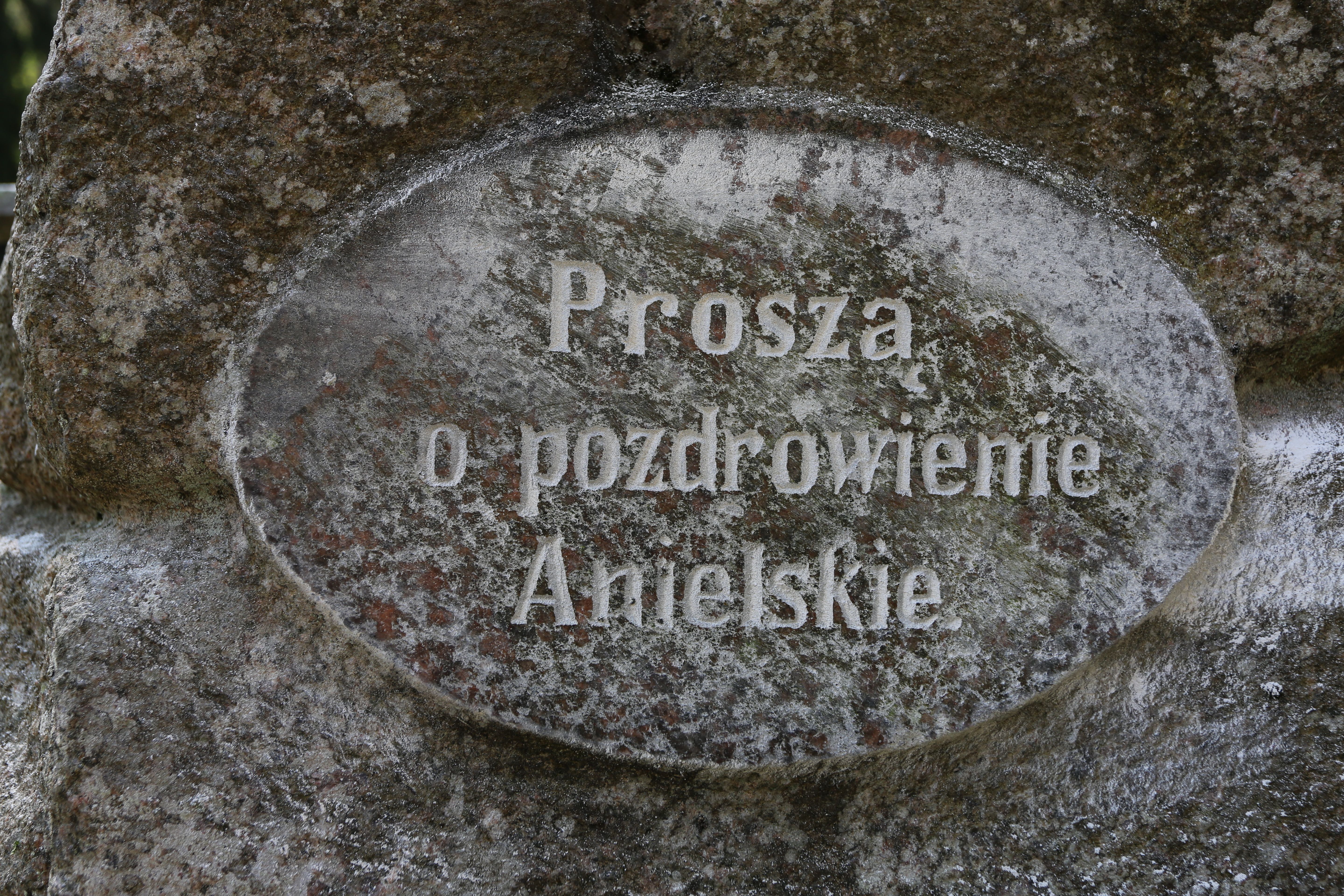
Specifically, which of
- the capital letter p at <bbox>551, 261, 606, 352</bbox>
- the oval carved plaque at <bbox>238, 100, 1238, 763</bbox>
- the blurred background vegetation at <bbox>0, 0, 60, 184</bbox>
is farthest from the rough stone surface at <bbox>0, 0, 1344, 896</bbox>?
the blurred background vegetation at <bbox>0, 0, 60, 184</bbox>

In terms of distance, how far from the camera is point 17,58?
16.7ft

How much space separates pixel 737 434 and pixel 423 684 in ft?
1.59

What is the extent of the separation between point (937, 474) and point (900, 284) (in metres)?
0.24

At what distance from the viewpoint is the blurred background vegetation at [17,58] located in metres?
4.69

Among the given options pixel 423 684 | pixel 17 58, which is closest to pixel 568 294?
pixel 423 684

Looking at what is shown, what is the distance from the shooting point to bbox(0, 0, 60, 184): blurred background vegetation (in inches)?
185

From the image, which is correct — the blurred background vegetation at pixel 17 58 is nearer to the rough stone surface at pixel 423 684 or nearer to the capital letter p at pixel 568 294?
the rough stone surface at pixel 423 684

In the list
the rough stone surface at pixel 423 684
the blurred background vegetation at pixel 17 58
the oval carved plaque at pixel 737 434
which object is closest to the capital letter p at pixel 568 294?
the oval carved plaque at pixel 737 434

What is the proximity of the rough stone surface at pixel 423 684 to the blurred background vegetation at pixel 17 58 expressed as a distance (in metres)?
3.89

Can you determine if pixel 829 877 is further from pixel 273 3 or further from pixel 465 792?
pixel 273 3

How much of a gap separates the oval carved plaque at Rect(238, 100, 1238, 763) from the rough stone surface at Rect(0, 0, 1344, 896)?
8 centimetres

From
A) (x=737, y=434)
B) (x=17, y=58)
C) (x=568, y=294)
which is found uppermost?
(x=17, y=58)

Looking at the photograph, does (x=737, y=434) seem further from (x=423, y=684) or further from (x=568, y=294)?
(x=423, y=684)

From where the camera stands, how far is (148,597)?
4.26 ft
